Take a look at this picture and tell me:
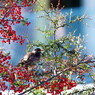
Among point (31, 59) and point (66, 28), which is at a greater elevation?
point (31, 59)

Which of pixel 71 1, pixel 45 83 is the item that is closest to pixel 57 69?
pixel 45 83

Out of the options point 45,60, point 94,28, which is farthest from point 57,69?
point 94,28

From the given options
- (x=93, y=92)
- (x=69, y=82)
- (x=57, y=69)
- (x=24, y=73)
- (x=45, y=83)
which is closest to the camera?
(x=24, y=73)

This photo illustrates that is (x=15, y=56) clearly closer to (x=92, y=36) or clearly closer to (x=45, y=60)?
(x=92, y=36)

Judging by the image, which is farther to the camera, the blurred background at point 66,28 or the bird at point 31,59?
the blurred background at point 66,28

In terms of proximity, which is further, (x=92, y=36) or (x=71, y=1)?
(x=71, y=1)

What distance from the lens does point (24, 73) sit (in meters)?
2.99

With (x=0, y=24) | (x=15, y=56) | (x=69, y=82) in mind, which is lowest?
(x=15, y=56)

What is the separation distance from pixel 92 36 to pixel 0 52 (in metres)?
4.85

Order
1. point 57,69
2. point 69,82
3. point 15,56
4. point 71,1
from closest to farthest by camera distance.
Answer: point 69,82
point 57,69
point 15,56
point 71,1

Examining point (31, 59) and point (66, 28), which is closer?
point (31, 59)

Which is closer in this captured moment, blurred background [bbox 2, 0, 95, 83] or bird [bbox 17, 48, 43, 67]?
bird [bbox 17, 48, 43, 67]

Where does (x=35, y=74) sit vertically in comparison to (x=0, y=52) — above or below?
below

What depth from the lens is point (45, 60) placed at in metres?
3.88
